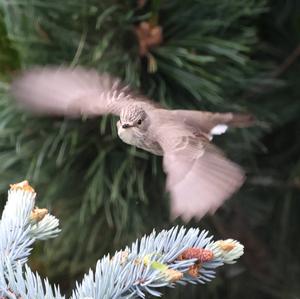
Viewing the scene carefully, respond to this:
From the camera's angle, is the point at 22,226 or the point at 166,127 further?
the point at 166,127

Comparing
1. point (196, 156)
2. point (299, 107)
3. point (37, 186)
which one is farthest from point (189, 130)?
point (299, 107)

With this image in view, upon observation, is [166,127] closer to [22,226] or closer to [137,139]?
[137,139]

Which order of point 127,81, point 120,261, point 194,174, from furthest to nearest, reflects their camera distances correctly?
1. point 127,81
2. point 194,174
3. point 120,261

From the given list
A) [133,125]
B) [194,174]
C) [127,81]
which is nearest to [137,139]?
[133,125]

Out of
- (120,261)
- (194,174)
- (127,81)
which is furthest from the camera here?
(127,81)

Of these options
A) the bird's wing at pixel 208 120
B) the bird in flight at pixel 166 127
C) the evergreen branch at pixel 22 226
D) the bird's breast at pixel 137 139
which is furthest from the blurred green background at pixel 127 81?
the evergreen branch at pixel 22 226

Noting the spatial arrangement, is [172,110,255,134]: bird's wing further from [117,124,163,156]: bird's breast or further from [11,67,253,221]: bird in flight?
[117,124,163,156]: bird's breast
